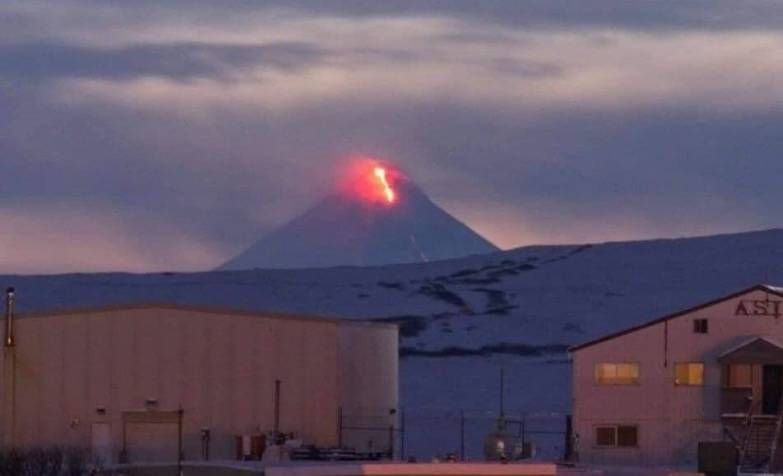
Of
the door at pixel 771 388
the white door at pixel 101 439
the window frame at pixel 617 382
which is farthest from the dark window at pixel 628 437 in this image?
the white door at pixel 101 439

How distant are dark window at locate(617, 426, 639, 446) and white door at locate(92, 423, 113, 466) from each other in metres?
12.2

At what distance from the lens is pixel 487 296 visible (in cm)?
11888

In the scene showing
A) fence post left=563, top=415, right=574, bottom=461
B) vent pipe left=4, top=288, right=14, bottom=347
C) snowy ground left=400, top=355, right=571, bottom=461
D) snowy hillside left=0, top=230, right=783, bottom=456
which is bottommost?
fence post left=563, top=415, right=574, bottom=461

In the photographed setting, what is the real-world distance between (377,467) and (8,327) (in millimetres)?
20065

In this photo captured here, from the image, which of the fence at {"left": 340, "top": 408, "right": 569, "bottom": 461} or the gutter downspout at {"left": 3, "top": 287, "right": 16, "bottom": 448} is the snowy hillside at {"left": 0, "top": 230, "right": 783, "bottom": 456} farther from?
the gutter downspout at {"left": 3, "top": 287, "right": 16, "bottom": 448}

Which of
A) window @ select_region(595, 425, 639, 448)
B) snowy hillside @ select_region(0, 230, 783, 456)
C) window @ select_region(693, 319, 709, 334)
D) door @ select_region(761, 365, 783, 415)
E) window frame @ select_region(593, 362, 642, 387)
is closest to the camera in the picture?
door @ select_region(761, 365, 783, 415)

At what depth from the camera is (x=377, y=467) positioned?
1491 inches

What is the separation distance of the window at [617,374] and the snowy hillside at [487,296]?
1466cm

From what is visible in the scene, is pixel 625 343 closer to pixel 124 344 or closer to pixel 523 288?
pixel 124 344

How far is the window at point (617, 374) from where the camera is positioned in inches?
2264

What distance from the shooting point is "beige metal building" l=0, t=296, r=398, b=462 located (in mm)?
55781

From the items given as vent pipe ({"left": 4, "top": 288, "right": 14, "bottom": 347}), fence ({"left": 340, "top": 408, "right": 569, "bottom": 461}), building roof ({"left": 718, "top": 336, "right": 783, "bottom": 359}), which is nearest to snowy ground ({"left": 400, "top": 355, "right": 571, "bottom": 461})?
fence ({"left": 340, "top": 408, "right": 569, "bottom": 461})

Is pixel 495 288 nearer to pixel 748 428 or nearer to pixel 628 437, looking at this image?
pixel 628 437

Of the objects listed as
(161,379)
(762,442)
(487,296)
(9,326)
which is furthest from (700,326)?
(487,296)
